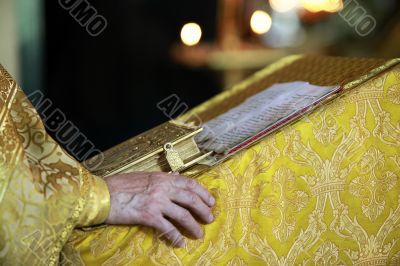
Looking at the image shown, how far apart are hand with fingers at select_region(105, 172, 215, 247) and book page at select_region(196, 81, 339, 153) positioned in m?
0.15

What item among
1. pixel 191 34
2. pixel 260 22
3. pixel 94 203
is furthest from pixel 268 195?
pixel 260 22

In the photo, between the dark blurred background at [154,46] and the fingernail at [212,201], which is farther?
the dark blurred background at [154,46]

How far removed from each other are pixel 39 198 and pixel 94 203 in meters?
0.08

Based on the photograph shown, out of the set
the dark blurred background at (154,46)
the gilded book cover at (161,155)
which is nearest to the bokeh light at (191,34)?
the dark blurred background at (154,46)

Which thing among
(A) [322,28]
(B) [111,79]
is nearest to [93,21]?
(B) [111,79]

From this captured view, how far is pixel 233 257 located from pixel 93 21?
4.13 m

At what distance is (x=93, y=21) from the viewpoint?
16.6 ft

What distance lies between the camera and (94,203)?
1.06 meters

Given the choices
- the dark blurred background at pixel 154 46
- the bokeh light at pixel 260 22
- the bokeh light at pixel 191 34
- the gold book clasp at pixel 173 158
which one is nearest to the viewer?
the gold book clasp at pixel 173 158

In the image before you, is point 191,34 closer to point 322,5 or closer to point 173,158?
point 322,5

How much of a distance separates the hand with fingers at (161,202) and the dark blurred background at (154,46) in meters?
3.55

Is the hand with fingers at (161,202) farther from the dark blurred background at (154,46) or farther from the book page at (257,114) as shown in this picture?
the dark blurred background at (154,46)

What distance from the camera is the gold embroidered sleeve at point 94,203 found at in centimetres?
106

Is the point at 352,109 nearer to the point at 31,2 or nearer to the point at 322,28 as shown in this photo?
the point at 31,2
